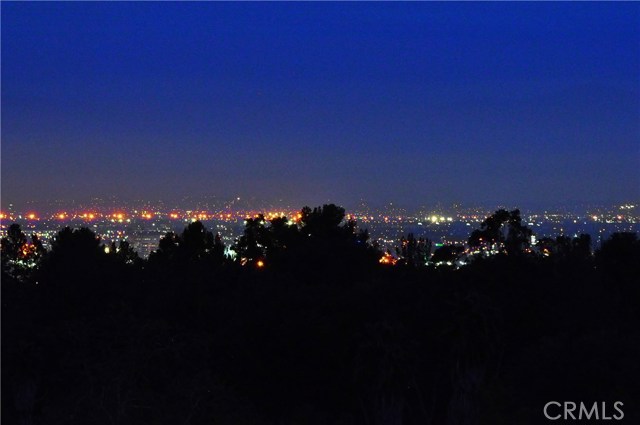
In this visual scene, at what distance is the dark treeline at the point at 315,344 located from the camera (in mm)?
15898

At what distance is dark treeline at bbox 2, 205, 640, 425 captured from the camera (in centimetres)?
1590

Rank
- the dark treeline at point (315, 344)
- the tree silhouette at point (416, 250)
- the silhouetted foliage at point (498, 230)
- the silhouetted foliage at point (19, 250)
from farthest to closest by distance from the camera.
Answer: the silhouetted foliage at point (498, 230)
the tree silhouette at point (416, 250)
the silhouetted foliage at point (19, 250)
the dark treeline at point (315, 344)

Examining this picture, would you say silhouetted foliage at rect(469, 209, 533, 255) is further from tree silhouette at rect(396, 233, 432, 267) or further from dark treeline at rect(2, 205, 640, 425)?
dark treeline at rect(2, 205, 640, 425)

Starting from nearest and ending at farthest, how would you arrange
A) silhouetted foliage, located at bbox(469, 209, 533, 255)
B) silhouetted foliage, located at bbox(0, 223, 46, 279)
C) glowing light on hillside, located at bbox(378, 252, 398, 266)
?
silhouetted foliage, located at bbox(0, 223, 46, 279), glowing light on hillside, located at bbox(378, 252, 398, 266), silhouetted foliage, located at bbox(469, 209, 533, 255)

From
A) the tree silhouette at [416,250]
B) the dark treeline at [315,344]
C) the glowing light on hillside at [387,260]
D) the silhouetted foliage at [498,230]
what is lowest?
the dark treeline at [315,344]

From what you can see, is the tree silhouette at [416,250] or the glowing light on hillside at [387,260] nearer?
the glowing light on hillside at [387,260]

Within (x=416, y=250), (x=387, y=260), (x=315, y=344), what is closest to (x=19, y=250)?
(x=387, y=260)

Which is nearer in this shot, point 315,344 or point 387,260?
point 315,344

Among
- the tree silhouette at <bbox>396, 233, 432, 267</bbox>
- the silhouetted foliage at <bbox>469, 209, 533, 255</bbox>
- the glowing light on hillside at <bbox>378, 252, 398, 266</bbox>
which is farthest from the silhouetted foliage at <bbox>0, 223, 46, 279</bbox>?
the silhouetted foliage at <bbox>469, 209, 533, 255</bbox>

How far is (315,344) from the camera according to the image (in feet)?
61.0

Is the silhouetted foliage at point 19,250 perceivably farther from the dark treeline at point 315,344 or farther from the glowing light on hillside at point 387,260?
the glowing light on hillside at point 387,260

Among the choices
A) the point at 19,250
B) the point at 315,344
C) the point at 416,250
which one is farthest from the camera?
the point at 416,250

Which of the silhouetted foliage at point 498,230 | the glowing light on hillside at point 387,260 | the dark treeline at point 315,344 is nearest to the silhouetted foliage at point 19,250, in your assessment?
the dark treeline at point 315,344

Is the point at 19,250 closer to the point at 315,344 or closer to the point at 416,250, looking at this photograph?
the point at 416,250
